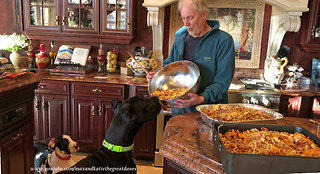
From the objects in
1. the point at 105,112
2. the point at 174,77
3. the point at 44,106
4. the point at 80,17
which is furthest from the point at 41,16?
the point at 174,77

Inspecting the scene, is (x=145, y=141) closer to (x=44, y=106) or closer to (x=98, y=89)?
(x=98, y=89)

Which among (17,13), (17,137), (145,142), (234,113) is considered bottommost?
(145,142)

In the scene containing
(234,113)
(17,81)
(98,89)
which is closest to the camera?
(234,113)

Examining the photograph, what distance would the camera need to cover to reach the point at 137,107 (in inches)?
62.2

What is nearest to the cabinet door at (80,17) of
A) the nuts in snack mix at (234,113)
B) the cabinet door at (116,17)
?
the cabinet door at (116,17)

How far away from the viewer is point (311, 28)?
3031 millimetres

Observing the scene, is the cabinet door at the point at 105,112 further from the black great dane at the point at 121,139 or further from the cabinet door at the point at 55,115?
the black great dane at the point at 121,139

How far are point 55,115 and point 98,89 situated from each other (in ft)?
2.01

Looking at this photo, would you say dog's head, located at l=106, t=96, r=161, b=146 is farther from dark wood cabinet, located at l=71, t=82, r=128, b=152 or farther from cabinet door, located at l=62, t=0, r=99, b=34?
cabinet door, located at l=62, t=0, r=99, b=34

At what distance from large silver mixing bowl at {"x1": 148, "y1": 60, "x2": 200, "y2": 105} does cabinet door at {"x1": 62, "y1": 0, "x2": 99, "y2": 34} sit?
59.1 inches

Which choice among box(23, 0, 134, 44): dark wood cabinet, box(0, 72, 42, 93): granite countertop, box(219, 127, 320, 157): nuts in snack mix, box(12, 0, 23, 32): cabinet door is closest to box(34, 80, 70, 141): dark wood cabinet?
box(23, 0, 134, 44): dark wood cabinet

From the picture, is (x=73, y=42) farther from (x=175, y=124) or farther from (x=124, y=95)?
(x=175, y=124)

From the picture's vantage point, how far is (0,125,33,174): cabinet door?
1.71 meters

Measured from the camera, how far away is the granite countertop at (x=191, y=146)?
3.53ft
